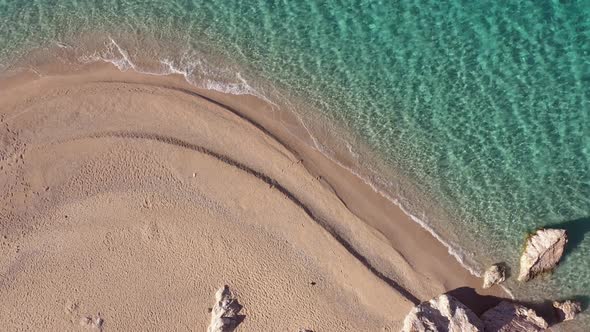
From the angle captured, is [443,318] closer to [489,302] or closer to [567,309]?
[489,302]

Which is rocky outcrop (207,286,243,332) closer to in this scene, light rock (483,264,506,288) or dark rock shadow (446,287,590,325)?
dark rock shadow (446,287,590,325)

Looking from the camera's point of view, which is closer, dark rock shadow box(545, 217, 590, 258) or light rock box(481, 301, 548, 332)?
light rock box(481, 301, 548, 332)

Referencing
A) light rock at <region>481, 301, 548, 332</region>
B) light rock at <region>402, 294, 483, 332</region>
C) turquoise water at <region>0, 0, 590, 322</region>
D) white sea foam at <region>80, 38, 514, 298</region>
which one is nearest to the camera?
light rock at <region>402, 294, 483, 332</region>

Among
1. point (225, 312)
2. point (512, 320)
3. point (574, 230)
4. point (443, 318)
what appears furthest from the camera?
point (574, 230)

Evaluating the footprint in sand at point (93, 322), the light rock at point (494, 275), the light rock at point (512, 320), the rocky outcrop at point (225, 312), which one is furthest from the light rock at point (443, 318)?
the footprint in sand at point (93, 322)

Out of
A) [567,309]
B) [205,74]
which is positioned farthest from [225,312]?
[567,309]

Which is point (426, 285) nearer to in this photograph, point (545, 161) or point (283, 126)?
point (545, 161)

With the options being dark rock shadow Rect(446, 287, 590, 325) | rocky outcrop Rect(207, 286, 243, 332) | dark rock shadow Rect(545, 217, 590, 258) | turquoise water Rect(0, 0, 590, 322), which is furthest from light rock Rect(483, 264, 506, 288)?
rocky outcrop Rect(207, 286, 243, 332)

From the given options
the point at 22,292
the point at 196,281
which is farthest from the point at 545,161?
the point at 22,292
